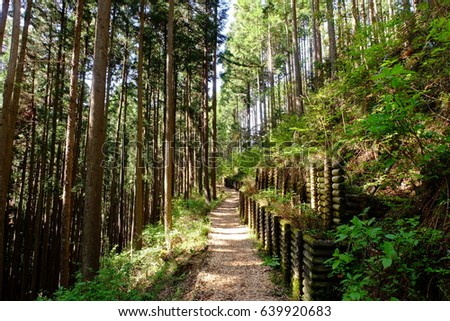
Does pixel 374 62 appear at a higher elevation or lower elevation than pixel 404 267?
higher

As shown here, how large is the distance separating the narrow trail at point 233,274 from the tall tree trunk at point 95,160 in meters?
2.54

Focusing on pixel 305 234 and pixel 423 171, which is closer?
pixel 423 171

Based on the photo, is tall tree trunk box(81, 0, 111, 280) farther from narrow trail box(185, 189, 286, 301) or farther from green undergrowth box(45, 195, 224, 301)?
narrow trail box(185, 189, 286, 301)

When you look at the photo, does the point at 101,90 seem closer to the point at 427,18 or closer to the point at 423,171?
the point at 423,171

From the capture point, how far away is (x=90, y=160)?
252 inches

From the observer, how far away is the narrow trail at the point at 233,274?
582 cm

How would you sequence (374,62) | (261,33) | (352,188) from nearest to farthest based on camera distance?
(352,188) < (374,62) < (261,33)

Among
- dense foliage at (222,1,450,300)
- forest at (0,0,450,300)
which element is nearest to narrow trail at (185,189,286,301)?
forest at (0,0,450,300)

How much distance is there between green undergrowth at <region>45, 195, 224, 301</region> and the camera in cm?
607

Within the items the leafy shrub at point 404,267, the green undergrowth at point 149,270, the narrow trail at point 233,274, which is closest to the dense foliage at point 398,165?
the leafy shrub at point 404,267

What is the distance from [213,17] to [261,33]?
33.6 feet

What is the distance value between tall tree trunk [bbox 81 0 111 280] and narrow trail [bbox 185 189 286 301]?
2.54 meters

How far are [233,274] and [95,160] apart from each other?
4436 mm

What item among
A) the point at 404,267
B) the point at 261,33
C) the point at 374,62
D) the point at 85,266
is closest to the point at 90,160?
the point at 85,266
